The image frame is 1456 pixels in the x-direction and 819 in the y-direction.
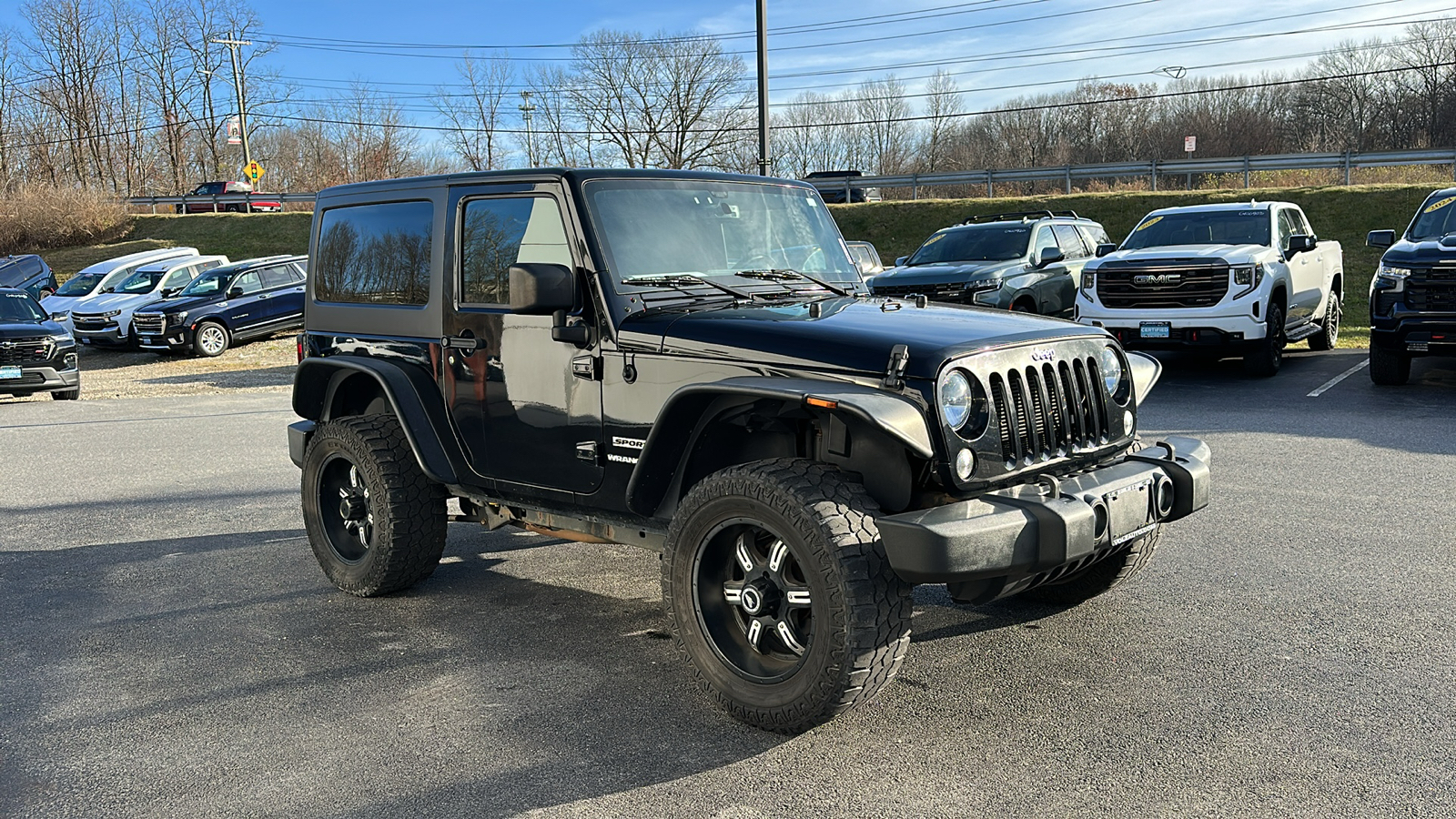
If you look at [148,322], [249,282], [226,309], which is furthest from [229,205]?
[226,309]

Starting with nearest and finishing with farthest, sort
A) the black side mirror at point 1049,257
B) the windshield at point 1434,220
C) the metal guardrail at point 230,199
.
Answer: the windshield at point 1434,220, the black side mirror at point 1049,257, the metal guardrail at point 230,199

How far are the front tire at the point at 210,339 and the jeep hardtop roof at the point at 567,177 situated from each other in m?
17.1

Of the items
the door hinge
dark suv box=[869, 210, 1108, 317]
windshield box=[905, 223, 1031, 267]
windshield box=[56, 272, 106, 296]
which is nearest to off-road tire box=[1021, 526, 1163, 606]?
the door hinge

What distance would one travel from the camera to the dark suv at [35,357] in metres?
15.8

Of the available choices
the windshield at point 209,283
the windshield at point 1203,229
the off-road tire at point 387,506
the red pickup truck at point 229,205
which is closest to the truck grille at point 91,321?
the windshield at point 209,283

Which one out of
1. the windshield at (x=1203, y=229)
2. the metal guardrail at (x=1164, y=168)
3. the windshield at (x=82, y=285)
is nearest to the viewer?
the windshield at (x=1203, y=229)

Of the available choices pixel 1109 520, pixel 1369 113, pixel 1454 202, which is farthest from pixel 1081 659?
pixel 1369 113

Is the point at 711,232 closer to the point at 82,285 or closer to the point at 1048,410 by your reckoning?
the point at 1048,410

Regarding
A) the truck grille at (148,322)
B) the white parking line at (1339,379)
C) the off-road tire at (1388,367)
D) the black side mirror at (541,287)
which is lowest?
the white parking line at (1339,379)

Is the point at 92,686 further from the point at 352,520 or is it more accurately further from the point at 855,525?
the point at 855,525

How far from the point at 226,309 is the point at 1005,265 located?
571 inches

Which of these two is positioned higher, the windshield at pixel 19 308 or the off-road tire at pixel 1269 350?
the windshield at pixel 19 308

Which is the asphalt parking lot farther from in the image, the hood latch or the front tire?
the front tire

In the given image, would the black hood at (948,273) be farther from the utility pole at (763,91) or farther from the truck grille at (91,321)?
the truck grille at (91,321)
